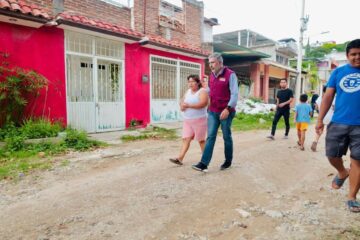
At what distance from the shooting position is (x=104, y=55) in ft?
28.3

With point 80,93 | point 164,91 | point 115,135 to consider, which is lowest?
point 115,135

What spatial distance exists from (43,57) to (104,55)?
6.33ft

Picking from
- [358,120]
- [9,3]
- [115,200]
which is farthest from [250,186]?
[9,3]

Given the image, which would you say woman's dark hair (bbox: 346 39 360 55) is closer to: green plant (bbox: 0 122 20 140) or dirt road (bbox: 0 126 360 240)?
dirt road (bbox: 0 126 360 240)

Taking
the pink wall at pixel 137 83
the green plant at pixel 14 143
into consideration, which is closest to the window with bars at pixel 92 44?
the pink wall at pixel 137 83

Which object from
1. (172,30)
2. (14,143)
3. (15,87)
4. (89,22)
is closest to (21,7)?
(89,22)

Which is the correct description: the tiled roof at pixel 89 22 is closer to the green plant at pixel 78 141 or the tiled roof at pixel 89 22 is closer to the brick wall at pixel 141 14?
the brick wall at pixel 141 14

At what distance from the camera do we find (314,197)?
3424 mm

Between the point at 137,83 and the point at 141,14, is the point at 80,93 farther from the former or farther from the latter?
the point at 141,14

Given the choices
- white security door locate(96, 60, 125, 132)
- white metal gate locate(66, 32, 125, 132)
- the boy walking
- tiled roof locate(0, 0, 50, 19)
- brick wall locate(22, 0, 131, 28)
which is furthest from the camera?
white security door locate(96, 60, 125, 132)

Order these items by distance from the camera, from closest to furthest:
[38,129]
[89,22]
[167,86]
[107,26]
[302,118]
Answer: [38,129] < [302,118] < [89,22] < [107,26] < [167,86]

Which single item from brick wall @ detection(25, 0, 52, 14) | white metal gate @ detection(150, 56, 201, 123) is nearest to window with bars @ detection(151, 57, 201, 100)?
white metal gate @ detection(150, 56, 201, 123)

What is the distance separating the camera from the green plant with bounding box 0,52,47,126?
6.22 metres

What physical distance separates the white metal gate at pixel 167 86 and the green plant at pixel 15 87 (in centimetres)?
451
